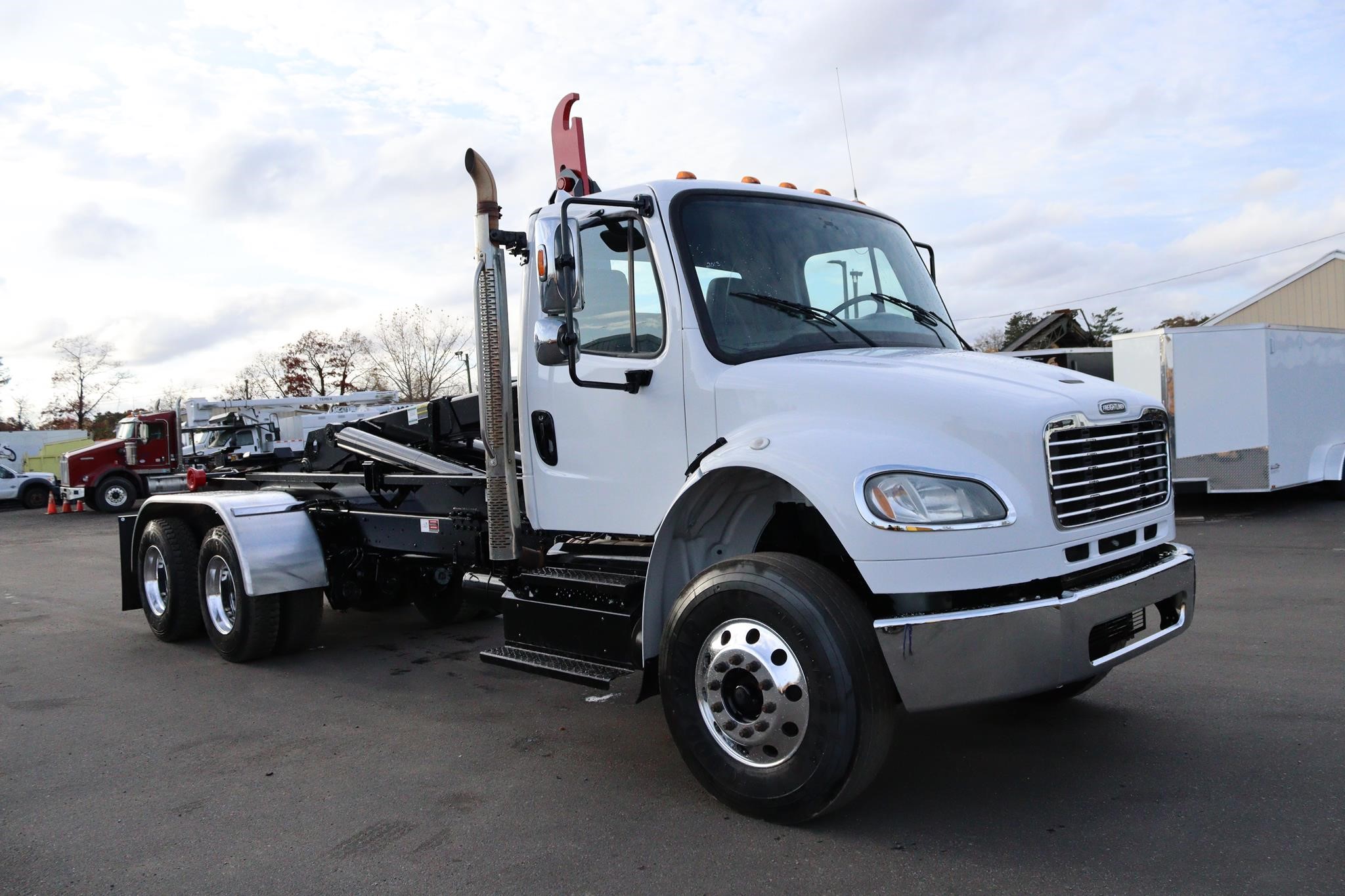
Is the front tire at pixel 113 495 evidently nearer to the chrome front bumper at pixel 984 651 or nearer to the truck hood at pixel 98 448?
the truck hood at pixel 98 448

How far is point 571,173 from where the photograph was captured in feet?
17.7

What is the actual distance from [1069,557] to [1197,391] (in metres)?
11.6

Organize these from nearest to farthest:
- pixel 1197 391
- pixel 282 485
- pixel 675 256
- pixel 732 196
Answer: pixel 675 256 → pixel 732 196 → pixel 282 485 → pixel 1197 391

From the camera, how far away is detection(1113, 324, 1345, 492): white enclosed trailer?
13.3 meters

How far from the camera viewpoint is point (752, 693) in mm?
3816

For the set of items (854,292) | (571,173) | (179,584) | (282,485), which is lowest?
(179,584)

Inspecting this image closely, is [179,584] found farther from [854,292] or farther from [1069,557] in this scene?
[1069,557]

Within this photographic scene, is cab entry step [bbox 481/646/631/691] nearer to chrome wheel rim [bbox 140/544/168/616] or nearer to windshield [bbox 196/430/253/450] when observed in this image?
chrome wheel rim [bbox 140/544/168/616]

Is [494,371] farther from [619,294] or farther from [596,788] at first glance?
[596,788]

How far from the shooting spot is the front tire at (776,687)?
351cm

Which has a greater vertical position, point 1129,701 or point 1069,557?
point 1069,557

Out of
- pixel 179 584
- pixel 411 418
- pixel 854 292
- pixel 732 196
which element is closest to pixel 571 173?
pixel 732 196

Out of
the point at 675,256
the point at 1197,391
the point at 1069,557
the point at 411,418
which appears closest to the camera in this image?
the point at 1069,557

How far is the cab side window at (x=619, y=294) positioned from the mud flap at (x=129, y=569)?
521cm
